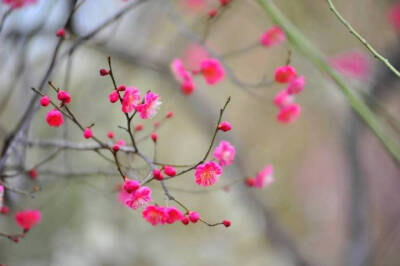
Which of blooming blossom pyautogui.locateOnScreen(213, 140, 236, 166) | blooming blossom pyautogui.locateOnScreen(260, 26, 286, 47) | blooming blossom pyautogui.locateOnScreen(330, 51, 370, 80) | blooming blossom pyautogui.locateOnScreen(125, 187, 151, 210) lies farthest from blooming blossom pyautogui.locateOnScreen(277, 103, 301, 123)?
blooming blossom pyautogui.locateOnScreen(330, 51, 370, 80)

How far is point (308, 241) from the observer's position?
175 inches

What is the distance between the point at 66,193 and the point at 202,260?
3.72ft

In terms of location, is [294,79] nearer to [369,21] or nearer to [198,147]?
[369,21]

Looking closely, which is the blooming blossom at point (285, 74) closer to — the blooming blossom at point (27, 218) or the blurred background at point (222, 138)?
the blurred background at point (222, 138)

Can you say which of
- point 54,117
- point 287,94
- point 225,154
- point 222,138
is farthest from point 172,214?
point 222,138

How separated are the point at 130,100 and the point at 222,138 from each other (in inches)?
→ 68.1

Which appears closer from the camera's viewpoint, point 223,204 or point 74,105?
point 74,105

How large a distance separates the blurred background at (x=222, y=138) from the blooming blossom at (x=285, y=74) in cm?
63

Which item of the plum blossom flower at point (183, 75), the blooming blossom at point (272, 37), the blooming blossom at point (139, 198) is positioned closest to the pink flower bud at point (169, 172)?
the blooming blossom at point (139, 198)

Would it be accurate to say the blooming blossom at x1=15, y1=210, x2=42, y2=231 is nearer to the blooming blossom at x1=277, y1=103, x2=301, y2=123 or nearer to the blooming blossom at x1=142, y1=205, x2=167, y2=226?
the blooming blossom at x1=142, y1=205, x2=167, y2=226

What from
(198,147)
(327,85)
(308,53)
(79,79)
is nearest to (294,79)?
(308,53)

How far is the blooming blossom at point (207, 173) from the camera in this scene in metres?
1.04

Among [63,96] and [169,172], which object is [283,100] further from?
[63,96]

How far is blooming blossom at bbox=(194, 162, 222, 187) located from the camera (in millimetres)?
1038
